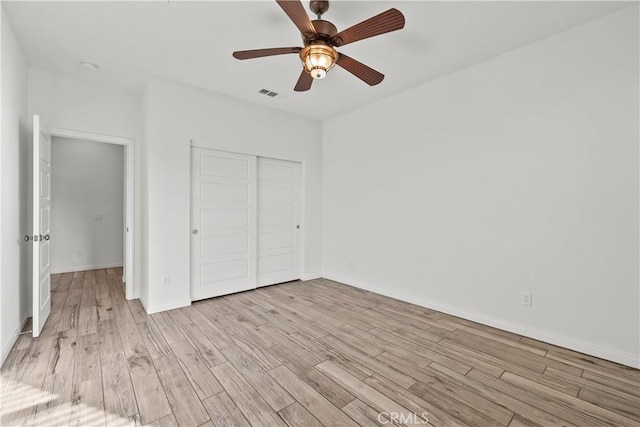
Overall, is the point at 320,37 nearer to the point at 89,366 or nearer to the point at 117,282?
the point at 89,366

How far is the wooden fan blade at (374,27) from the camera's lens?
1697 millimetres

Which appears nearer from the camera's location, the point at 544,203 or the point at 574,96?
the point at 574,96

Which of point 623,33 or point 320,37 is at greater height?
point 623,33

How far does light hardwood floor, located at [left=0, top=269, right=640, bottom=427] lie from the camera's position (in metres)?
1.66

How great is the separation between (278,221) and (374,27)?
3.16 m

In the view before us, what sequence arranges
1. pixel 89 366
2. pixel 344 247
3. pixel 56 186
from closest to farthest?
pixel 89 366
pixel 344 247
pixel 56 186

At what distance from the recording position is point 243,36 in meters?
2.52

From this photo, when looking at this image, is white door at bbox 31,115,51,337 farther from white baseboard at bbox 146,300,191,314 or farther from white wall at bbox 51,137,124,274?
white wall at bbox 51,137,124,274

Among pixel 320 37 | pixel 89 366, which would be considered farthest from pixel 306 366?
pixel 320 37

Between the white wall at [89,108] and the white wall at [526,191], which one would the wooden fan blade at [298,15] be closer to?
the white wall at [526,191]

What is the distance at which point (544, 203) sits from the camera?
261 cm

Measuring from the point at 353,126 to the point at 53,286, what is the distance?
513cm

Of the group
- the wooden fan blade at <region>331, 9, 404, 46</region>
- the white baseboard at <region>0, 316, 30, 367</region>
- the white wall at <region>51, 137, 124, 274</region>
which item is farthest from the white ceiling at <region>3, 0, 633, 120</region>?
the white wall at <region>51, 137, 124, 274</region>

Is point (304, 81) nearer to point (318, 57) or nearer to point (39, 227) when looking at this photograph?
point (318, 57)
